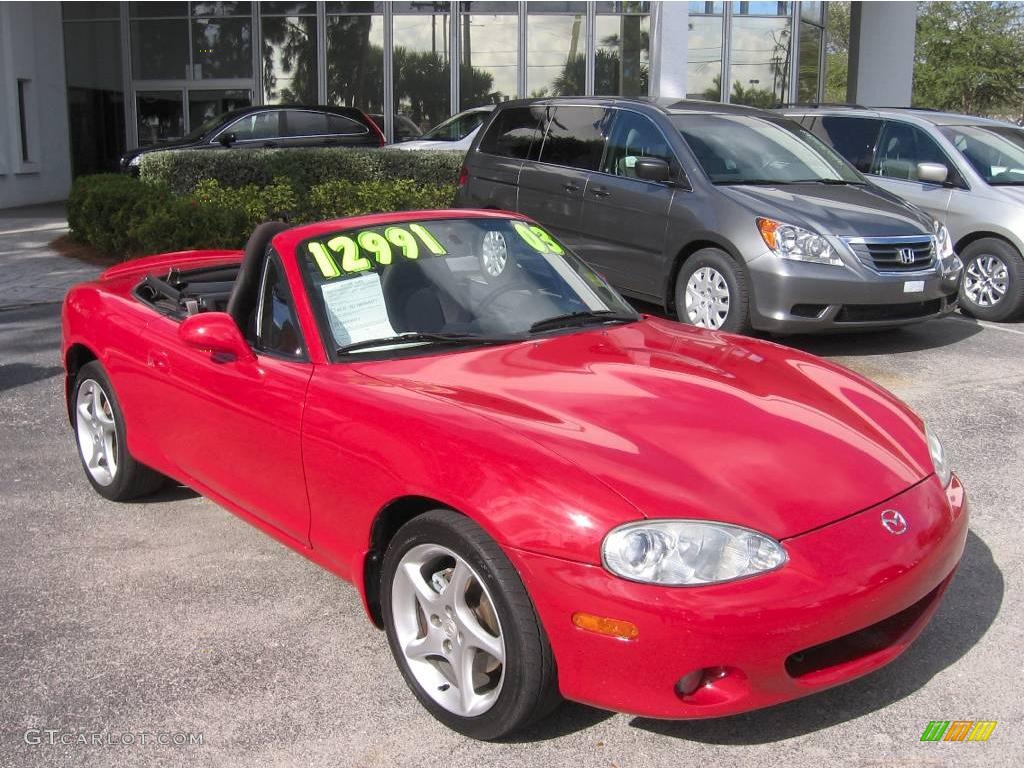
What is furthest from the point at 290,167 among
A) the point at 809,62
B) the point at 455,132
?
the point at 809,62

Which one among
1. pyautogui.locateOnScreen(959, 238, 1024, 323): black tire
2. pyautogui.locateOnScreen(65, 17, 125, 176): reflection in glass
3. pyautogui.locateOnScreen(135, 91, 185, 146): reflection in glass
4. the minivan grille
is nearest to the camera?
the minivan grille

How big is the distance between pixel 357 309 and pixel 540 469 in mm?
1288

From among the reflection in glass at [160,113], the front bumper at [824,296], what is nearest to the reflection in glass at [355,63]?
the reflection in glass at [160,113]

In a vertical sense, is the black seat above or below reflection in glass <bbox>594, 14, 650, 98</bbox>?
below

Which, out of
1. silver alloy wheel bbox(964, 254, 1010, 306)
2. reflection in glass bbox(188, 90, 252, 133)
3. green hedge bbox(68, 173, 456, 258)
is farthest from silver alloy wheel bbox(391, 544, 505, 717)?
reflection in glass bbox(188, 90, 252, 133)

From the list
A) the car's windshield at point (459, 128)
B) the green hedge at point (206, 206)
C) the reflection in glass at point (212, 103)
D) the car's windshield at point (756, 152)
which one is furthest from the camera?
the reflection in glass at point (212, 103)

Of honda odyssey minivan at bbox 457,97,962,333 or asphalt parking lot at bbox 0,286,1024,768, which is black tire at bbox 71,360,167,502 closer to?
asphalt parking lot at bbox 0,286,1024,768

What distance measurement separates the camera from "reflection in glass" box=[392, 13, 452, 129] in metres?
23.4

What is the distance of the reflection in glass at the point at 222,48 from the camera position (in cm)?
2405

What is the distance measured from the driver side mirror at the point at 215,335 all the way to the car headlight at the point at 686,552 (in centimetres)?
180

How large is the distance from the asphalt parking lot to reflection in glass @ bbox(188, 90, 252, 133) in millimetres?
20036

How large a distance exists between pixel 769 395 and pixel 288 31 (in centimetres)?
2235

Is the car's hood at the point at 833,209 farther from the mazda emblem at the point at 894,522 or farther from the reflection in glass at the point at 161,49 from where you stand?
A: the reflection in glass at the point at 161,49

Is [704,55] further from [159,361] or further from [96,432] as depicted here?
[159,361]
